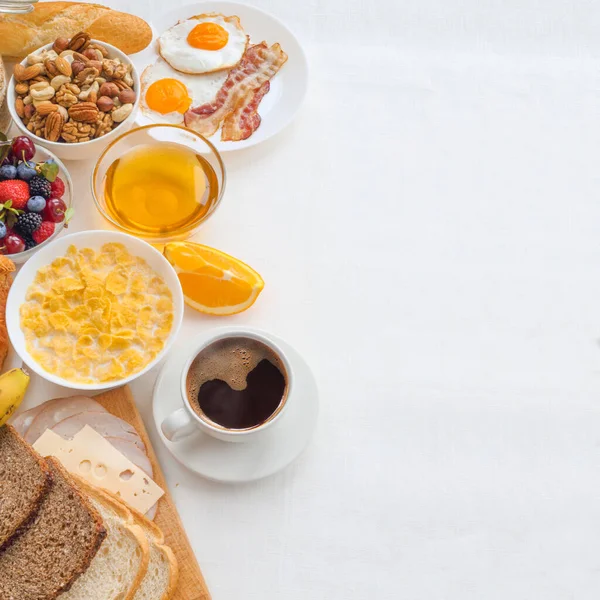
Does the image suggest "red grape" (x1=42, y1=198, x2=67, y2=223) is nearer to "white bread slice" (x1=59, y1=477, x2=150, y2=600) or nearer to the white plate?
the white plate

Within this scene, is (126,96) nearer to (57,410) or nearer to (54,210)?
(54,210)

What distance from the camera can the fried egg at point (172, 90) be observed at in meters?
1.87

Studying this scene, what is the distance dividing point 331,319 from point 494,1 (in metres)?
1.10

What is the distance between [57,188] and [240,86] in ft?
1.79

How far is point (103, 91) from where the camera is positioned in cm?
175

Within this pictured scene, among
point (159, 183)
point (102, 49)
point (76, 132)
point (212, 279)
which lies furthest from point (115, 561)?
point (102, 49)

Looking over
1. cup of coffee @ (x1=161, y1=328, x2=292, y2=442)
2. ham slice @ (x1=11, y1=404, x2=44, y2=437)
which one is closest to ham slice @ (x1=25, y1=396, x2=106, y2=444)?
ham slice @ (x1=11, y1=404, x2=44, y2=437)

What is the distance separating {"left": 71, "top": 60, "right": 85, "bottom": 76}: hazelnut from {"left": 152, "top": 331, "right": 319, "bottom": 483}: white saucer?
0.69m

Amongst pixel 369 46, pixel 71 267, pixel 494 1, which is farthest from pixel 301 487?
pixel 494 1

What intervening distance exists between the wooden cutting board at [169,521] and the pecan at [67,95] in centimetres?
67

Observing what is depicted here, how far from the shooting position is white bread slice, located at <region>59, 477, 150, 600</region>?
4.78 ft

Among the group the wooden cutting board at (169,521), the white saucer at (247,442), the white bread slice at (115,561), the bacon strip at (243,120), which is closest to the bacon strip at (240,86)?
the bacon strip at (243,120)

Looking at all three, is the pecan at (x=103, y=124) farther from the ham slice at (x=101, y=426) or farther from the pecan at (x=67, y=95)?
the ham slice at (x=101, y=426)

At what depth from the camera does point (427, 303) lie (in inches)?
71.5
